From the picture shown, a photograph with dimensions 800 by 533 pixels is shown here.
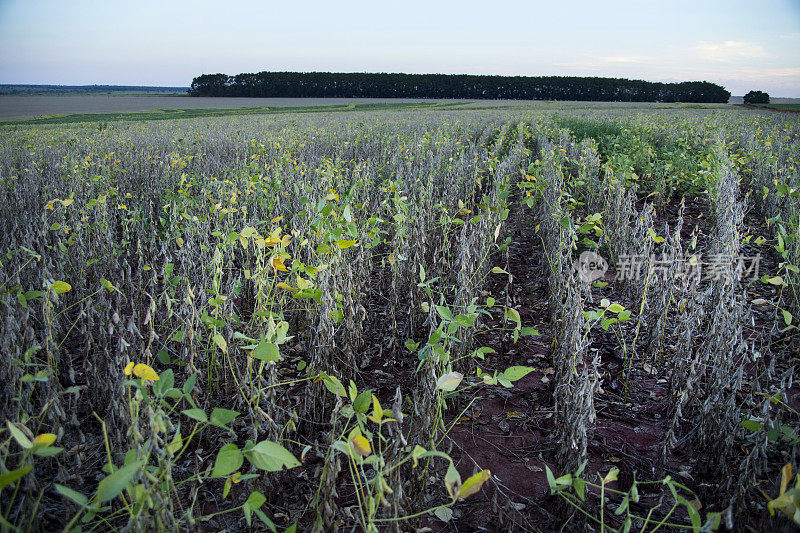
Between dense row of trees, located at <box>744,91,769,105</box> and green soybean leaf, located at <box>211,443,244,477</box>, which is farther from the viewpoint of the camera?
dense row of trees, located at <box>744,91,769,105</box>

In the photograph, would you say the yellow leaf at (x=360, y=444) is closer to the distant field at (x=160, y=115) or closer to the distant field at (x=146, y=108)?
the distant field at (x=160, y=115)

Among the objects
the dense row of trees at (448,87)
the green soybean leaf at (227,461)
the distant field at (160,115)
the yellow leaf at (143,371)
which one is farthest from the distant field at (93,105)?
the green soybean leaf at (227,461)

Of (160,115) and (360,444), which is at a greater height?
(160,115)

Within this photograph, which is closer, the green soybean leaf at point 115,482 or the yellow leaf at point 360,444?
the green soybean leaf at point 115,482

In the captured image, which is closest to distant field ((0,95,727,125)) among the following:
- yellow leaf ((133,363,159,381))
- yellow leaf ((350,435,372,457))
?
yellow leaf ((133,363,159,381))

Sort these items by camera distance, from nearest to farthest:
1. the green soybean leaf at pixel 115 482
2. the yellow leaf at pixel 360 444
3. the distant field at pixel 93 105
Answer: the green soybean leaf at pixel 115 482 < the yellow leaf at pixel 360 444 < the distant field at pixel 93 105

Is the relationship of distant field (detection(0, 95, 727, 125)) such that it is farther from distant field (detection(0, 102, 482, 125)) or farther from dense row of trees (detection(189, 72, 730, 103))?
dense row of trees (detection(189, 72, 730, 103))

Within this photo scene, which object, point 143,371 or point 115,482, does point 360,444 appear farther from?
point 143,371

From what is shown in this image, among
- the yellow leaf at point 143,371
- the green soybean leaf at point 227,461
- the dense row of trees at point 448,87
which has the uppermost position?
the dense row of trees at point 448,87

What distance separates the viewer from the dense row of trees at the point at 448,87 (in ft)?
194

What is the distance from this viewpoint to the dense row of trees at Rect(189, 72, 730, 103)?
194 ft

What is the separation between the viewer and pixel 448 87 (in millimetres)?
66750

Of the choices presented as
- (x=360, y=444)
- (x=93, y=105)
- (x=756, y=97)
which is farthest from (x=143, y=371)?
(x=756, y=97)

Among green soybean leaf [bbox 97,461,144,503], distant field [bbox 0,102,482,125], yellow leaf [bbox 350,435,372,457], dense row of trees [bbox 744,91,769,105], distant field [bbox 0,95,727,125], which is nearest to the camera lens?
green soybean leaf [bbox 97,461,144,503]
